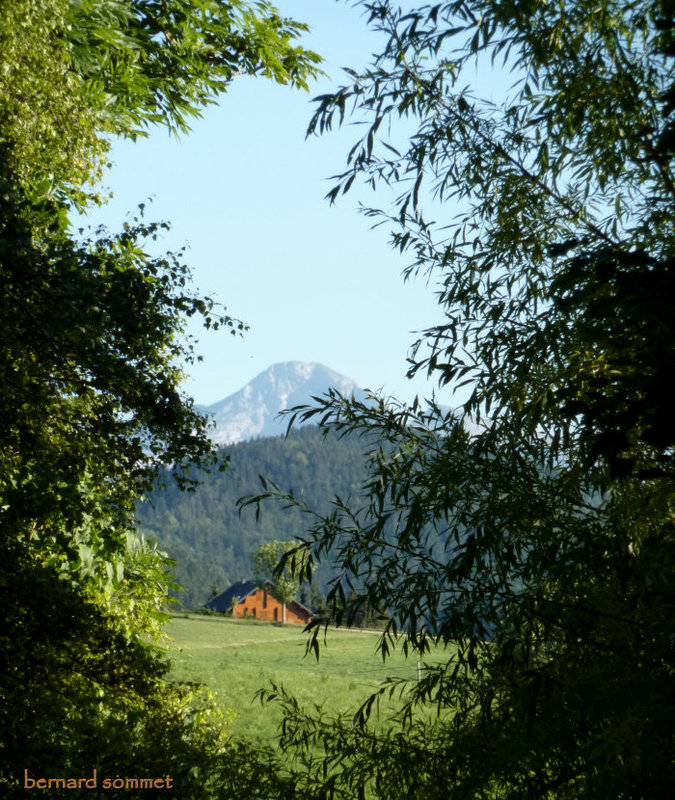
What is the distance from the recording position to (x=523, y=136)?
3.86 meters

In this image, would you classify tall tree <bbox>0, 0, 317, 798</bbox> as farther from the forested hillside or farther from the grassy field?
the forested hillside

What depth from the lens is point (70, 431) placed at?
14.9 ft

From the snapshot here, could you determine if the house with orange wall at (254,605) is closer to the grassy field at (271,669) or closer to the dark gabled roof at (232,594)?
the dark gabled roof at (232,594)

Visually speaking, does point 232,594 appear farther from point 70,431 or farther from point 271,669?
point 70,431

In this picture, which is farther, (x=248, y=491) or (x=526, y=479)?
(x=248, y=491)

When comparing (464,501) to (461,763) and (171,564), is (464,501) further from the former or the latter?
(171,564)

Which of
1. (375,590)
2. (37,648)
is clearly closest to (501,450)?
(375,590)

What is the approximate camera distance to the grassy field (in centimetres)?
1628

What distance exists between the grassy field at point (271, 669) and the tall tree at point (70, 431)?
452 centimetres

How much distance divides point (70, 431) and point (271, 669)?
67.3 ft

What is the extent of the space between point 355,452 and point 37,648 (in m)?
157

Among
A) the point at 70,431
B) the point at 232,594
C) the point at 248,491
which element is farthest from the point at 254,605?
the point at 248,491

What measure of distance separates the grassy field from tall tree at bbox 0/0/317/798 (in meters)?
4.52

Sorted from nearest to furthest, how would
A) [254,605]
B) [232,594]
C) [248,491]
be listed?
[232,594], [254,605], [248,491]
